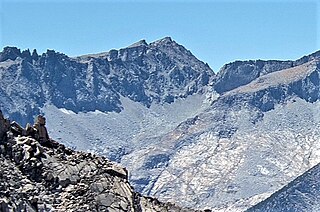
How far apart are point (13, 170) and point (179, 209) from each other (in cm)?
1707

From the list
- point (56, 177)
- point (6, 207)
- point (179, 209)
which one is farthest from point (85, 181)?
point (179, 209)

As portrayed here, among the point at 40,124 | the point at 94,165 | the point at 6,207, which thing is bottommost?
the point at 6,207

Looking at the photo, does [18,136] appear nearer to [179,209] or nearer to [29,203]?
[29,203]

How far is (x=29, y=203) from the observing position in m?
40.8

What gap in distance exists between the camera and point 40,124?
48.6 metres

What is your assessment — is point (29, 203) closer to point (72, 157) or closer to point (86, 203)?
point (86, 203)

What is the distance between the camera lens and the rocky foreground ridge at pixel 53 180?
135ft

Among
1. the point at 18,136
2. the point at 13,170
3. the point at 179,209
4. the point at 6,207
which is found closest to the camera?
the point at 6,207

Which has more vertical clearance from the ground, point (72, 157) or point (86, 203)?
point (72, 157)

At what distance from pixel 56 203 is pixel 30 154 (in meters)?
3.32

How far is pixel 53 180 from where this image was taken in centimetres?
4256

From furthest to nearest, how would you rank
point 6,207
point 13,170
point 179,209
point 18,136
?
1. point 179,209
2. point 18,136
3. point 13,170
4. point 6,207

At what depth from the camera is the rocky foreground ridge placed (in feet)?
135

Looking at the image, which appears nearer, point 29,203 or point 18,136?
point 29,203
